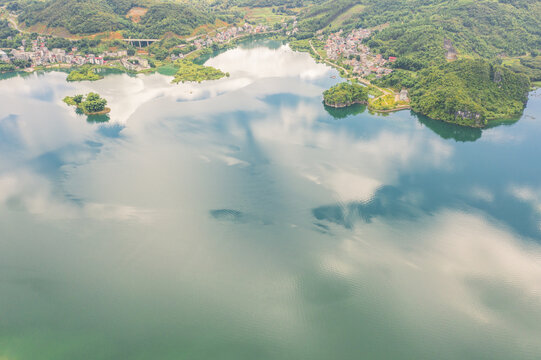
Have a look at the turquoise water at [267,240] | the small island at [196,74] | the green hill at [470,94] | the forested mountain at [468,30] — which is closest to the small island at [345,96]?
the green hill at [470,94]

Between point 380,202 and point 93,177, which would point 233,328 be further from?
point 93,177

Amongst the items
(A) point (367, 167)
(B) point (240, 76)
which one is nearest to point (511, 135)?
(A) point (367, 167)

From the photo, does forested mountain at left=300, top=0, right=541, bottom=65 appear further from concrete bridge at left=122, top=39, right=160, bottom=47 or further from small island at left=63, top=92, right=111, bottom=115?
concrete bridge at left=122, top=39, right=160, bottom=47

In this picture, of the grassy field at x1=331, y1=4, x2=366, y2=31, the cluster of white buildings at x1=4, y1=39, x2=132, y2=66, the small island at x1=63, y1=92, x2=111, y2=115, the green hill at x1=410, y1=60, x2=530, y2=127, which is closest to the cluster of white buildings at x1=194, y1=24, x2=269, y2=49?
the cluster of white buildings at x1=4, y1=39, x2=132, y2=66

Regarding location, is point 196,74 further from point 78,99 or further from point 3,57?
point 3,57

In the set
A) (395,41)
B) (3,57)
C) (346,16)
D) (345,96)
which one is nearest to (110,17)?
(3,57)

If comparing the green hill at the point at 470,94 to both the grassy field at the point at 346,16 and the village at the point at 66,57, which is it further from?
the grassy field at the point at 346,16
